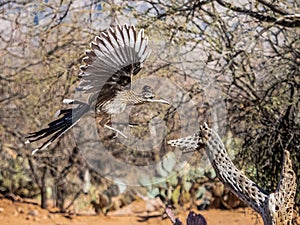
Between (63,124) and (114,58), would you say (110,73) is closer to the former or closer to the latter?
(114,58)

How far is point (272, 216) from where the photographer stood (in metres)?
0.94

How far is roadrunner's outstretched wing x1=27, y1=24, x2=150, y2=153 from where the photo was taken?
3.27ft

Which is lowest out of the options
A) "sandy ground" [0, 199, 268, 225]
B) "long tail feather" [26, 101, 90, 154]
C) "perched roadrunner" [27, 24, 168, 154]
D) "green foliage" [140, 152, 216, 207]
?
"sandy ground" [0, 199, 268, 225]

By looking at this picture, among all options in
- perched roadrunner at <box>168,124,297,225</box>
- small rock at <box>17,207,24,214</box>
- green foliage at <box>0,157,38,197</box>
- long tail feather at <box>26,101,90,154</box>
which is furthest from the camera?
green foliage at <box>0,157,38,197</box>

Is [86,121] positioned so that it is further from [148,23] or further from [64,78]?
[148,23]

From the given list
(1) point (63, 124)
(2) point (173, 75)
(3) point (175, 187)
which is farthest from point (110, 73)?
(3) point (175, 187)

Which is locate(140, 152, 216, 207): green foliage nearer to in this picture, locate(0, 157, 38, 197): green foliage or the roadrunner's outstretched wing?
locate(0, 157, 38, 197): green foliage

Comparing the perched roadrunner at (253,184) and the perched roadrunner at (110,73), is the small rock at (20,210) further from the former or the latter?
the perched roadrunner at (253,184)

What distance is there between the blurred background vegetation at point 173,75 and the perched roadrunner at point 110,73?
43.6 inches

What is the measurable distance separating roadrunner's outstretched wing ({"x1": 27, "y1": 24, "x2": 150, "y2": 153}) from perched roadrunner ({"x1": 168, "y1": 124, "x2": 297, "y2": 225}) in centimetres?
22

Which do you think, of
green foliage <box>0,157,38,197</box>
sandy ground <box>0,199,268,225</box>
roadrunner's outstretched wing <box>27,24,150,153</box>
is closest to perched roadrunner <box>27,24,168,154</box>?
roadrunner's outstretched wing <box>27,24,150,153</box>

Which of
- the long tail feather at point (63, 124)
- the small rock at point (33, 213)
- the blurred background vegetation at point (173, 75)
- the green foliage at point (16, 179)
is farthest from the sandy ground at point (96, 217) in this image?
the long tail feather at point (63, 124)

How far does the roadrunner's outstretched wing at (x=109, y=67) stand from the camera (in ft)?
3.27

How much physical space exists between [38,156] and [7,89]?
66 centimetres
